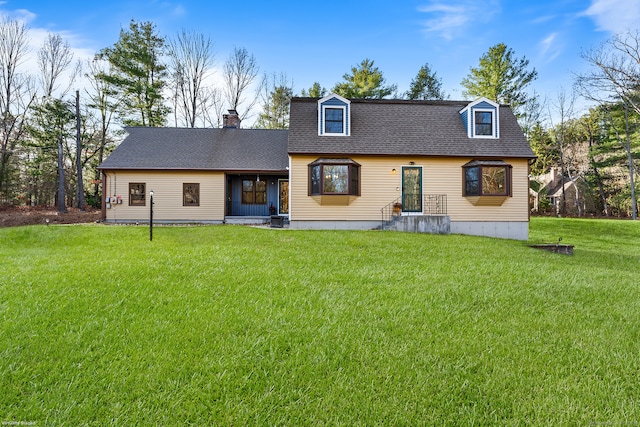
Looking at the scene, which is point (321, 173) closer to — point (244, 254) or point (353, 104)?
point (353, 104)

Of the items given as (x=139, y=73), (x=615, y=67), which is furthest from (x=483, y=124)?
(x=139, y=73)

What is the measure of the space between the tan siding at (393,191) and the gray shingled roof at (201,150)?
9.42ft

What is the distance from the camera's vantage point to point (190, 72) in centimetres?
2364

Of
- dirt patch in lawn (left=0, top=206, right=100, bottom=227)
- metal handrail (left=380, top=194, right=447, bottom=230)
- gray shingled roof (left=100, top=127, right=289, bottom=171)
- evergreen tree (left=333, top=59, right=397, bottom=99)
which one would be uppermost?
evergreen tree (left=333, top=59, right=397, bottom=99)

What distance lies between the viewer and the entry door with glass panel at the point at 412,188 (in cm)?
1223

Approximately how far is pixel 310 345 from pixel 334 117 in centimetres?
1103

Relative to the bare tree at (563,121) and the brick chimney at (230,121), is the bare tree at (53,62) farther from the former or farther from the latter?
the bare tree at (563,121)

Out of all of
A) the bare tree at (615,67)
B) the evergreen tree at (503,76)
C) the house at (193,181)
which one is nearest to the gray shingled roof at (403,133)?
the house at (193,181)

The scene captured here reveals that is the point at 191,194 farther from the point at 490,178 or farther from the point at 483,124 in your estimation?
the point at 483,124

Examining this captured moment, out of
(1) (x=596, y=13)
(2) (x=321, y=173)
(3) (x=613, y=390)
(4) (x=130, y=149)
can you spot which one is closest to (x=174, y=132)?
(4) (x=130, y=149)

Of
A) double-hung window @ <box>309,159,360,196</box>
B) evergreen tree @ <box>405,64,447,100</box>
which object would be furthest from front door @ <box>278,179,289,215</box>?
evergreen tree @ <box>405,64,447,100</box>

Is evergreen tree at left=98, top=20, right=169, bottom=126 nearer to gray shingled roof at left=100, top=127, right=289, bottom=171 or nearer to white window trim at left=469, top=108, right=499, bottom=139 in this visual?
gray shingled roof at left=100, top=127, right=289, bottom=171

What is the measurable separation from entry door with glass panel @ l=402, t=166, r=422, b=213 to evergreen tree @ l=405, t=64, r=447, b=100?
734 inches

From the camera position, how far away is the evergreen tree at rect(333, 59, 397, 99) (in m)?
24.8
